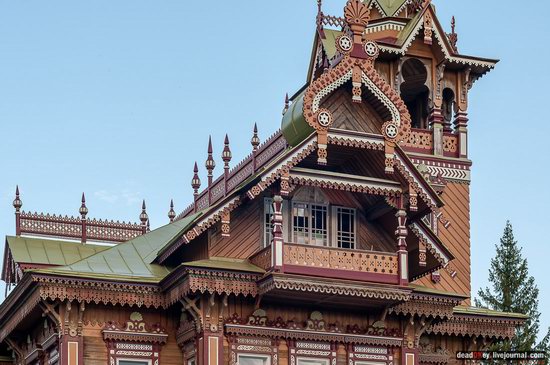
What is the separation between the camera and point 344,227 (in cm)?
3931

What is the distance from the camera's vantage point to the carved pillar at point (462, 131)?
48.3 m

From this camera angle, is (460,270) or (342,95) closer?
(342,95)

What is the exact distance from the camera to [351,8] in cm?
3794

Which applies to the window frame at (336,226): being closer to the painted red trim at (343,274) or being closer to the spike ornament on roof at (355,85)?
the painted red trim at (343,274)

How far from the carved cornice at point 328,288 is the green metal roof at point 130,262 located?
2.89 meters

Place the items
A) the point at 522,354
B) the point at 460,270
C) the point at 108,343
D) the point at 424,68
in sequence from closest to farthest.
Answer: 1. the point at 108,343
2. the point at 522,354
3. the point at 460,270
4. the point at 424,68

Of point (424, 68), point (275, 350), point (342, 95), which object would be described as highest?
point (424, 68)

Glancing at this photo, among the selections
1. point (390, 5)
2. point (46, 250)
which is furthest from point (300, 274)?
point (390, 5)

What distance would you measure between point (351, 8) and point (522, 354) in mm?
12324

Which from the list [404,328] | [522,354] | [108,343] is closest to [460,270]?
[522,354]

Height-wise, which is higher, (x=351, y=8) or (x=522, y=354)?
(x=351, y=8)

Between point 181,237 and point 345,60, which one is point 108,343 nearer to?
point 181,237

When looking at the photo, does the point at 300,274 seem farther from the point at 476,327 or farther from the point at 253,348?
the point at 476,327

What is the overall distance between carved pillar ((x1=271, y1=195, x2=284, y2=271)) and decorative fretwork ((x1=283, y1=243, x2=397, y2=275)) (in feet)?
0.59
